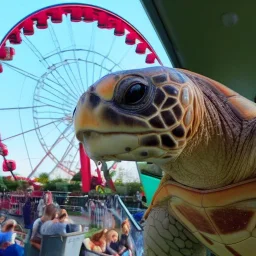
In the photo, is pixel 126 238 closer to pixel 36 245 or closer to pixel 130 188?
pixel 36 245

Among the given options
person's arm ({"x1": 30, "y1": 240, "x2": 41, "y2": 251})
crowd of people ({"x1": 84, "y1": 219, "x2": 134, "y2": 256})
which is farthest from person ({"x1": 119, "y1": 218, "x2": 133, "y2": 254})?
person's arm ({"x1": 30, "y1": 240, "x2": 41, "y2": 251})

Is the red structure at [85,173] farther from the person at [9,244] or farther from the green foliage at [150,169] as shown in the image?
the green foliage at [150,169]

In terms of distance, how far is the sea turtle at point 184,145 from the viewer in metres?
0.50

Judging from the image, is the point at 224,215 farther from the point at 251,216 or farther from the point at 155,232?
the point at 155,232

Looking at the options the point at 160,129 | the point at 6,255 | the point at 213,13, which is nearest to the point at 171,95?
the point at 160,129

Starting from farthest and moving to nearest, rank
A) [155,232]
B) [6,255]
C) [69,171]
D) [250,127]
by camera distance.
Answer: [69,171]
[6,255]
[155,232]
[250,127]

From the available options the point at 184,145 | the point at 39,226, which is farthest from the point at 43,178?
the point at 184,145

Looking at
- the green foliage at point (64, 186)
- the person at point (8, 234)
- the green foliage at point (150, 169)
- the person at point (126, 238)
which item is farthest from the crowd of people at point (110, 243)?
the green foliage at point (64, 186)

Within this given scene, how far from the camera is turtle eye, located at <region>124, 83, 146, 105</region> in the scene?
0.50 m

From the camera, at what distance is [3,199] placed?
4750mm

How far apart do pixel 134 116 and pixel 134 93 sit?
1.2 inches

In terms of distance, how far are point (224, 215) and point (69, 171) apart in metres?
8.11

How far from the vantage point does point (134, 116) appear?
19.4 inches

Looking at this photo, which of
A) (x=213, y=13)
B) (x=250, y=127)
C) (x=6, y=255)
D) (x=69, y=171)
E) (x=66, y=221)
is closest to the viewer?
(x=250, y=127)
